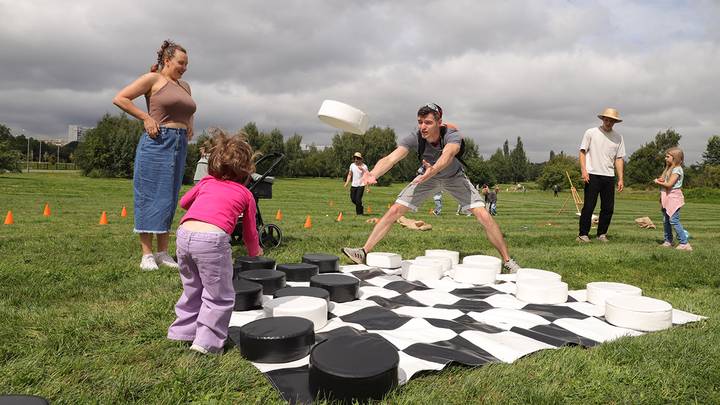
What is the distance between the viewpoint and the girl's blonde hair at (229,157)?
2629mm

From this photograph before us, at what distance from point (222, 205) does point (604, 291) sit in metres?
3.12

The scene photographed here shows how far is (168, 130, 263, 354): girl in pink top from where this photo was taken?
8.13ft

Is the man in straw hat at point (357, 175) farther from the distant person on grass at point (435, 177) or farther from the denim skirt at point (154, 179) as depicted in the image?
the denim skirt at point (154, 179)

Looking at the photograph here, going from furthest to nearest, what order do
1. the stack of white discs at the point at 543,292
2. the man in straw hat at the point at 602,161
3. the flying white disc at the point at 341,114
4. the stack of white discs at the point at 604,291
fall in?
the man in straw hat at the point at 602,161 < the flying white disc at the point at 341,114 < the stack of white discs at the point at 543,292 < the stack of white discs at the point at 604,291

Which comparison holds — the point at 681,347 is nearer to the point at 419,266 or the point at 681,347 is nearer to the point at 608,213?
the point at 419,266

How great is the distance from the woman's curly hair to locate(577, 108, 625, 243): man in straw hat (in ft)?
20.4

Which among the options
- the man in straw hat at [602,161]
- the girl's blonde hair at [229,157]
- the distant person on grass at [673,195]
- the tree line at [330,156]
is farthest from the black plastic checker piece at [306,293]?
the tree line at [330,156]

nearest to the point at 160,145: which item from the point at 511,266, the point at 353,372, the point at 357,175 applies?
the point at 353,372

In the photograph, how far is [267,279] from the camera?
373 cm

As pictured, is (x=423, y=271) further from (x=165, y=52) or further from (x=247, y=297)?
(x=165, y=52)

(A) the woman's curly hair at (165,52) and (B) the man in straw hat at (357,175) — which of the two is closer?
(A) the woman's curly hair at (165,52)

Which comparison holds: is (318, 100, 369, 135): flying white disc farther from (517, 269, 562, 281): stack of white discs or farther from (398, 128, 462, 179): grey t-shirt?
(517, 269, 562, 281): stack of white discs

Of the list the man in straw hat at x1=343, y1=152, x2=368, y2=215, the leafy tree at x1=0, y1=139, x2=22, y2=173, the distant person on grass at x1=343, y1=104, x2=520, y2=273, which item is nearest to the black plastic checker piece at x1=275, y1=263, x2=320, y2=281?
the distant person on grass at x1=343, y1=104, x2=520, y2=273

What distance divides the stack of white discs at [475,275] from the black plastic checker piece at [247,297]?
2081 millimetres
